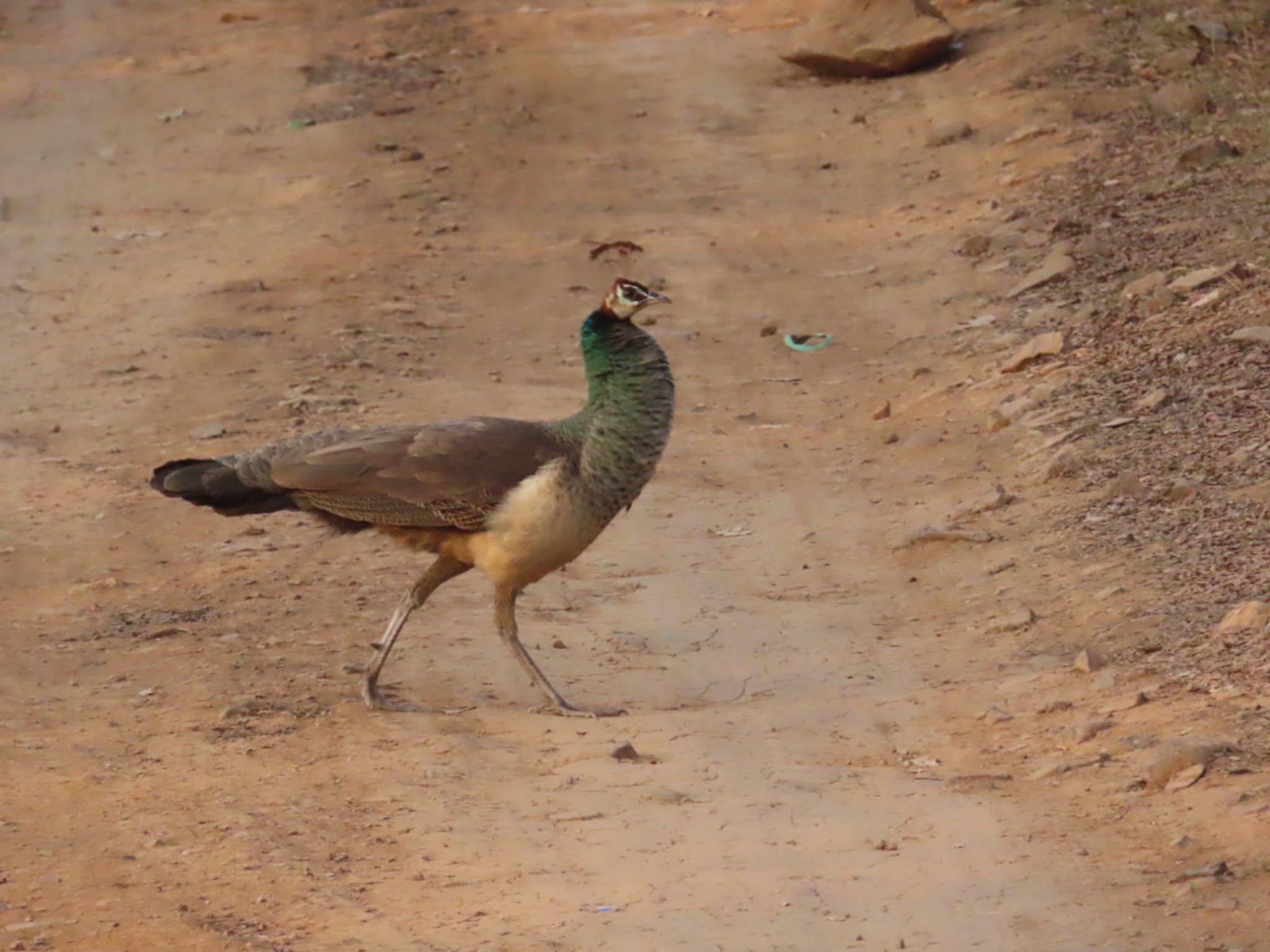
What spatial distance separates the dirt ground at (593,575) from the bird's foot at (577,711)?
0.08 m

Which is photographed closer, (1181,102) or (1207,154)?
(1207,154)

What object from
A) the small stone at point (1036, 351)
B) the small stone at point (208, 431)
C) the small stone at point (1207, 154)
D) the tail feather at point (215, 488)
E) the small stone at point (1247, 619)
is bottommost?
the small stone at point (208, 431)

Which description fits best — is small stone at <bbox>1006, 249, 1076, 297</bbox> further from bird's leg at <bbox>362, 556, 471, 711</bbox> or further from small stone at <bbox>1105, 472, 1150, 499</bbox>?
bird's leg at <bbox>362, 556, 471, 711</bbox>

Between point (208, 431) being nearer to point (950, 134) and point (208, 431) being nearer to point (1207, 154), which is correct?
point (1207, 154)

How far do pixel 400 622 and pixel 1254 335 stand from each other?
4.27 metres

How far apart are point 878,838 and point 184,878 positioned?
185 centimetres

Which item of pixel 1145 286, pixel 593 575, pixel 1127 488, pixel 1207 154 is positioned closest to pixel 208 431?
pixel 593 575

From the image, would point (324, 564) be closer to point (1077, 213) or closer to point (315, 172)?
point (1077, 213)

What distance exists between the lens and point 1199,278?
970 cm

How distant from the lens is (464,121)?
1570cm

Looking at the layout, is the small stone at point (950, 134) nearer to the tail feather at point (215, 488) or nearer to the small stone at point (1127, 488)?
the small stone at point (1127, 488)

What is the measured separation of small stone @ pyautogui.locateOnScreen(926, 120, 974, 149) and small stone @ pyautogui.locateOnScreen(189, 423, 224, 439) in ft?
21.0

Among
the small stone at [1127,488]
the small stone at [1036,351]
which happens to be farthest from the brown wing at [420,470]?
the small stone at [1036,351]

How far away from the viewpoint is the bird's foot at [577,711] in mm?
6500
